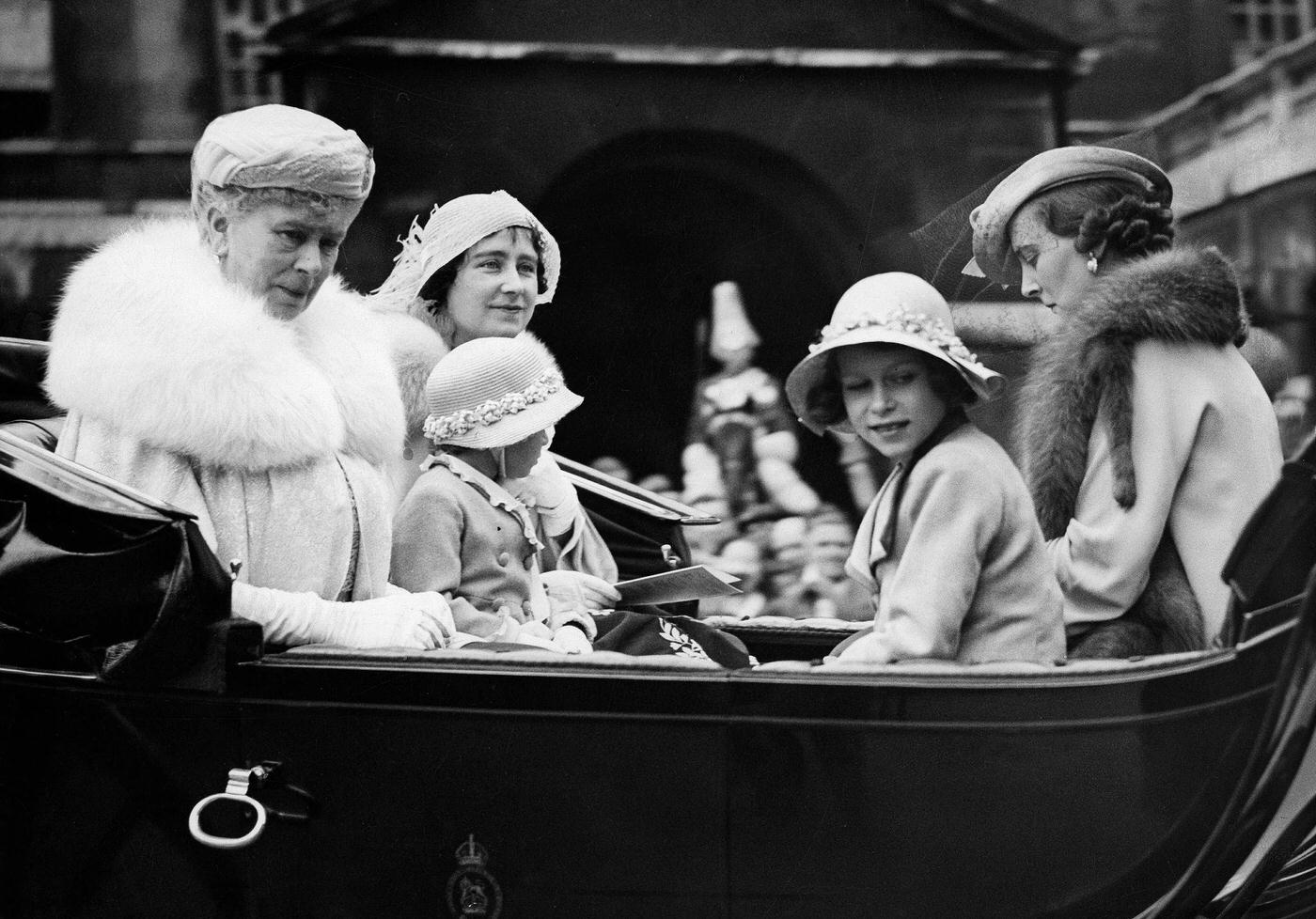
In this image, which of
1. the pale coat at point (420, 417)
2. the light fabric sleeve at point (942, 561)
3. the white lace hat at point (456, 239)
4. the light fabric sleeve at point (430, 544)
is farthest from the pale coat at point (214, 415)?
the light fabric sleeve at point (942, 561)

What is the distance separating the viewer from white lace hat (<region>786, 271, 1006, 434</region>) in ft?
6.69

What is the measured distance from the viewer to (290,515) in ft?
7.52

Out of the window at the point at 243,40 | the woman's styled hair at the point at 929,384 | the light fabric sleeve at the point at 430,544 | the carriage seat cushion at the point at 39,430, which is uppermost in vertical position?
the window at the point at 243,40

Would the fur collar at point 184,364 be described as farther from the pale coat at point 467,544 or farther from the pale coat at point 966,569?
the pale coat at point 966,569

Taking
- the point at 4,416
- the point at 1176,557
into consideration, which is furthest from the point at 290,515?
the point at 1176,557

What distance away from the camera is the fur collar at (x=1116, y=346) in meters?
2.20

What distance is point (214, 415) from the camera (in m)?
2.20

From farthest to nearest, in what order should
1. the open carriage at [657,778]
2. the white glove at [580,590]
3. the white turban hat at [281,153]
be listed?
the white glove at [580,590], the white turban hat at [281,153], the open carriage at [657,778]

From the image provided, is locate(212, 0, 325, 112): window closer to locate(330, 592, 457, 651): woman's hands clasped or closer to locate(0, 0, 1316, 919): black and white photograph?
locate(0, 0, 1316, 919): black and white photograph

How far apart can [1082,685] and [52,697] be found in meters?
1.48

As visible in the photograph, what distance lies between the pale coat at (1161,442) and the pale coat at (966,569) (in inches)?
7.0

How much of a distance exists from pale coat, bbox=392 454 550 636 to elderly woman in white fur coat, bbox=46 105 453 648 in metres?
0.11

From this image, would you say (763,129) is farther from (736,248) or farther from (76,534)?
(76,534)

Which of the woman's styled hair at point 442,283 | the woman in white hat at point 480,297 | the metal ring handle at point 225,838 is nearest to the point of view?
the metal ring handle at point 225,838
